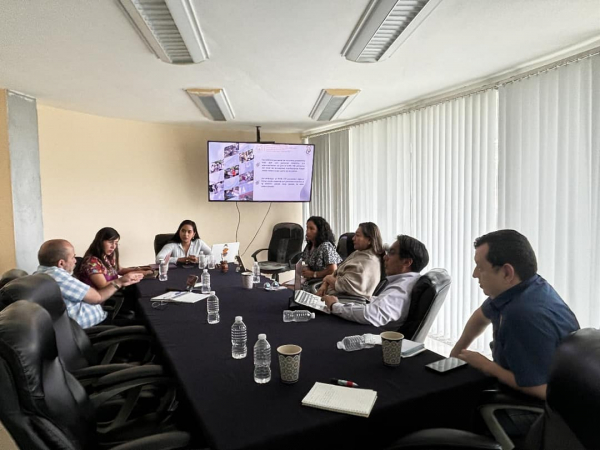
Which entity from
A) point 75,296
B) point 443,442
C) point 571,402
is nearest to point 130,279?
point 75,296

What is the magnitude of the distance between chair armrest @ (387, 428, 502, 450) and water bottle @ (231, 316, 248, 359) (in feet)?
2.46

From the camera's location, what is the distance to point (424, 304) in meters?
2.15

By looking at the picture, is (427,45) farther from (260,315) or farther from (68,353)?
(68,353)

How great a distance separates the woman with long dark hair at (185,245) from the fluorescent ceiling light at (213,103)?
1.34 m

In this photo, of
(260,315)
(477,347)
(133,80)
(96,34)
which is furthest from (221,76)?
(477,347)

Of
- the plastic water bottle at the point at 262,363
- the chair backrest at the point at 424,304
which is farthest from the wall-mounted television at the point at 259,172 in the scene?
the plastic water bottle at the point at 262,363

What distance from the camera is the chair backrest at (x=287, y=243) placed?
581 centimetres

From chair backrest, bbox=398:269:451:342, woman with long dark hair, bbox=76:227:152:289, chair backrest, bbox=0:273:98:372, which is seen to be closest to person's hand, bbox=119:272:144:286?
woman with long dark hair, bbox=76:227:152:289

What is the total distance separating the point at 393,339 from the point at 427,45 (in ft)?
6.83

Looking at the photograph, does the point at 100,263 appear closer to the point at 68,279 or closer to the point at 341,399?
the point at 68,279

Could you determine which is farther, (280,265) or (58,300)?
(280,265)

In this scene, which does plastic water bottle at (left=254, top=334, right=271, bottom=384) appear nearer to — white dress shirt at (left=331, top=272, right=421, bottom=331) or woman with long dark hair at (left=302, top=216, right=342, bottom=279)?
white dress shirt at (left=331, top=272, right=421, bottom=331)

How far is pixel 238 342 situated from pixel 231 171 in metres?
3.95

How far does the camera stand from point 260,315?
7.68 ft
